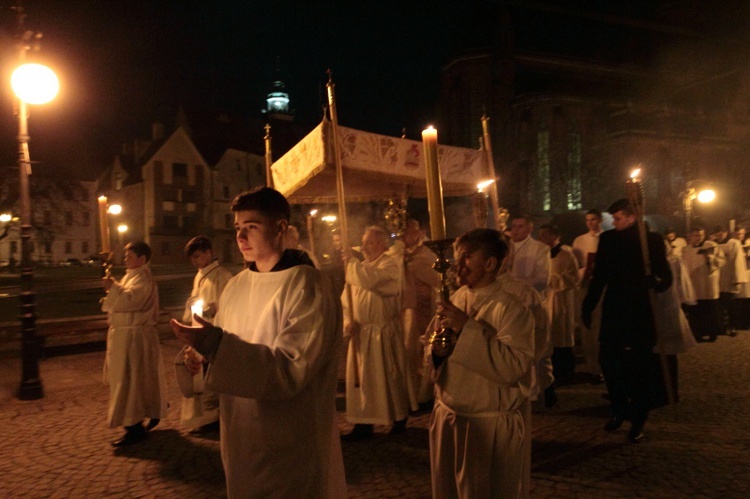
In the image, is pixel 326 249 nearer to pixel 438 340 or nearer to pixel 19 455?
pixel 19 455

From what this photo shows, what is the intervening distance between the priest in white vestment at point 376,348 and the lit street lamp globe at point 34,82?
18.0 ft

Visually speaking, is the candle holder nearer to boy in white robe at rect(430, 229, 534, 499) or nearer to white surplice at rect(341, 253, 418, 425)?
boy in white robe at rect(430, 229, 534, 499)

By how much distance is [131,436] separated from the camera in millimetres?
5680

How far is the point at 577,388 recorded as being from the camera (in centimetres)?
740

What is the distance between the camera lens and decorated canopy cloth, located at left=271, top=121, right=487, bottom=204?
601cm


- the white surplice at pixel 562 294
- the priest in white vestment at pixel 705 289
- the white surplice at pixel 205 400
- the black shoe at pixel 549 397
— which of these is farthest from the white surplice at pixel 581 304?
the white surplice at pixel 205 400

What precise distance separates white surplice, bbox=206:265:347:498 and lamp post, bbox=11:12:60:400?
22.9ft

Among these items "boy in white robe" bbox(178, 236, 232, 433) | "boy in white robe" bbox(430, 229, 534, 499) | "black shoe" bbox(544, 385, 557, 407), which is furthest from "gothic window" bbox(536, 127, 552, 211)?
"boy in white robe" bbox(430, 229, 534, 499)

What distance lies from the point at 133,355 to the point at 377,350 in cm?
268

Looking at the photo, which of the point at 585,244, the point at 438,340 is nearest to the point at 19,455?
the point at 438,340

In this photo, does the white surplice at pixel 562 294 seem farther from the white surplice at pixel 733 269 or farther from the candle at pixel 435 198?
the white surplice at pixel 733 269

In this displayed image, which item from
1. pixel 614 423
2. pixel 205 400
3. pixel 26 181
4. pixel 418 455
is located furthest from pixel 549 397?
pixel 26 181

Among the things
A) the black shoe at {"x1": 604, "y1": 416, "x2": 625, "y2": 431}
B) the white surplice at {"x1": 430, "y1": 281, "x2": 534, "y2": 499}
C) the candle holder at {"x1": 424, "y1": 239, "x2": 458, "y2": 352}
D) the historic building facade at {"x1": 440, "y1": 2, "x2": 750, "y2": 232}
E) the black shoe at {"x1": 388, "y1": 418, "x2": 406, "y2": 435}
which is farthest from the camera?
the historic building facade at {"x1": 440, "y1": 2, "x2": 750, "y2": 232}

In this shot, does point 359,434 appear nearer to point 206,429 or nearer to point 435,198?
point 206,429
